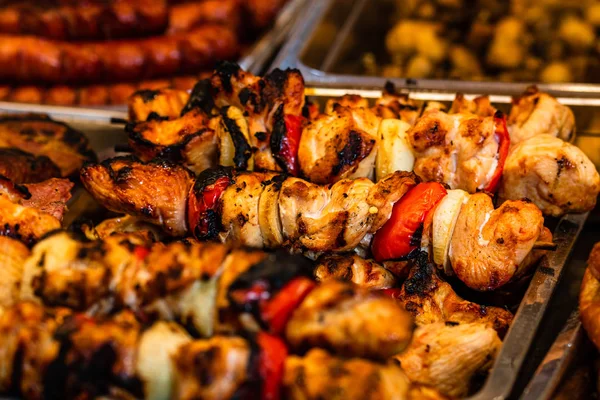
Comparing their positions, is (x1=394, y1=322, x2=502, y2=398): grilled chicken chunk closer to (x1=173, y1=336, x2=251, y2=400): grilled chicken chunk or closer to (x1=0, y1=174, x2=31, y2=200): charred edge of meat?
(x1=173, y1=336, x2=251, y2=400): grilled chicken chunk

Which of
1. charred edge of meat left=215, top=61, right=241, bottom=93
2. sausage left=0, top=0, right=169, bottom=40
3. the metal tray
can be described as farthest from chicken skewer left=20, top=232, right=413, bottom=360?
sausage left=0, top=0, right=169, bottom=40

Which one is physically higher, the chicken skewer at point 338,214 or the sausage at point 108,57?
the sausage at point 108,57

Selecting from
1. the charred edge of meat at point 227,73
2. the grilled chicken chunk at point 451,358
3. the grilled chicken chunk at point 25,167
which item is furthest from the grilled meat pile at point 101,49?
the grilled chicken chunk at point 451,358

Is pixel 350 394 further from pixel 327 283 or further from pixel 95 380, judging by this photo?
pixel 95 380

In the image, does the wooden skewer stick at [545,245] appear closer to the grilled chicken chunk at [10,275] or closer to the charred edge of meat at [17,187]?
the grilled chicken chunk at [10,275]

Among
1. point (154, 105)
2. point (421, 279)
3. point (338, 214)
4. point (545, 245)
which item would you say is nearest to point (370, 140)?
point (338, 214)

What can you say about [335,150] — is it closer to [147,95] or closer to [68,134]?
[147,95]
